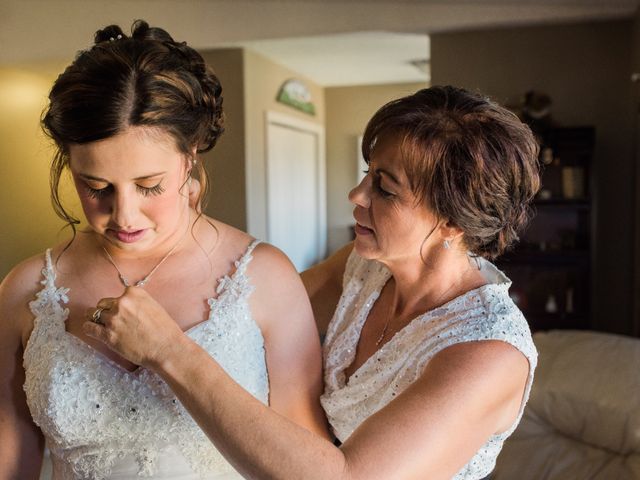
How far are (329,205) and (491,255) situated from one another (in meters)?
6.76

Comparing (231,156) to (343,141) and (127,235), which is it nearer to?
(343,141)

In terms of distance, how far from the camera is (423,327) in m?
1.10

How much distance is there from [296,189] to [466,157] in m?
5.82

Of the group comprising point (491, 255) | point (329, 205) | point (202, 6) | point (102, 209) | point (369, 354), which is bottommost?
point (329, 205)

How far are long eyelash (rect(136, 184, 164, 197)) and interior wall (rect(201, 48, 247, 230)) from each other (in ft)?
13.7

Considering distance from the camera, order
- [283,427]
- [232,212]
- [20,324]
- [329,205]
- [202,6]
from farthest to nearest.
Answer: [329,205] < [232,212] < [202,6] < [20,324] < [283,427]

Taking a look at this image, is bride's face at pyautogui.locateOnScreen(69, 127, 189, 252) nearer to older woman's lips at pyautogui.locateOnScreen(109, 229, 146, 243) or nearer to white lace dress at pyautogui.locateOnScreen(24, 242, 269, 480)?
older woman's lips at pyautogui.locateOnScreen(109, 229, 146, 243)

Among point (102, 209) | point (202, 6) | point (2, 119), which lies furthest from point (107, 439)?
point (202, 6)

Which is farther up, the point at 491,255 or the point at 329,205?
the point at 491,255

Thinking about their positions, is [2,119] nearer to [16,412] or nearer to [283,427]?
[16,412]

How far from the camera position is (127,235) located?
3.44 feet

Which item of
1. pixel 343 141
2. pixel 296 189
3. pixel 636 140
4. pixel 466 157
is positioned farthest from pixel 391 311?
pixel 343 141

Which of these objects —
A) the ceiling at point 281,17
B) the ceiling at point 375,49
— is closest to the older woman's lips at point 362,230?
the ceiling at point 281,17

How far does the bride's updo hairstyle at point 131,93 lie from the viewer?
98 centimetres
